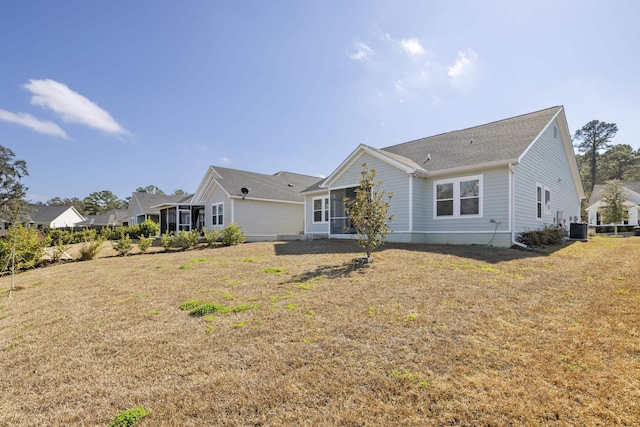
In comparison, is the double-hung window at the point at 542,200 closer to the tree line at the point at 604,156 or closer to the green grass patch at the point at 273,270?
the green grass patch at the point at 273,270

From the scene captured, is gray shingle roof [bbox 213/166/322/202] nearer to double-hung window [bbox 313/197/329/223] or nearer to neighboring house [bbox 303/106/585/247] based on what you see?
double-hung window [bbox 313/197/329/223]

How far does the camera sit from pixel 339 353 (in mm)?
3336

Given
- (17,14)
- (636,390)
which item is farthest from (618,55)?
(17,14)

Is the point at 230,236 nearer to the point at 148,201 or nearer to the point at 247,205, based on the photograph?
the point at 247,205

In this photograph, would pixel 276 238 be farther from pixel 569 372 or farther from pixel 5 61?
pixel 569 372

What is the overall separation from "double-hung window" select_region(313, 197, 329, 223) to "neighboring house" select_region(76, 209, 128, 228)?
40.0 m

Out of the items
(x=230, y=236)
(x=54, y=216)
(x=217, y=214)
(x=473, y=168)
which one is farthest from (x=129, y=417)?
(x=54, y=216)

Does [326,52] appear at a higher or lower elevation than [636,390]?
higher

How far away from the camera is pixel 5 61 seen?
1206cm

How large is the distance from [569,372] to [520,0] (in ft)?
39.9

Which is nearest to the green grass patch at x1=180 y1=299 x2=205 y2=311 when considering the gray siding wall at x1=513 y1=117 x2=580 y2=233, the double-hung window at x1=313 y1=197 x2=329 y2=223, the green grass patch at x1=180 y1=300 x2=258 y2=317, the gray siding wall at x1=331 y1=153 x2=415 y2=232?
the green grass patch at x1=180 y1=300 x2=258 y2=317

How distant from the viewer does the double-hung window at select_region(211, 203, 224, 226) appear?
69.4ft

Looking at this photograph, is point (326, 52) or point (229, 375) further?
point (326, 52)

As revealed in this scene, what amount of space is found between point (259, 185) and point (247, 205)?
Result: 245 cm
